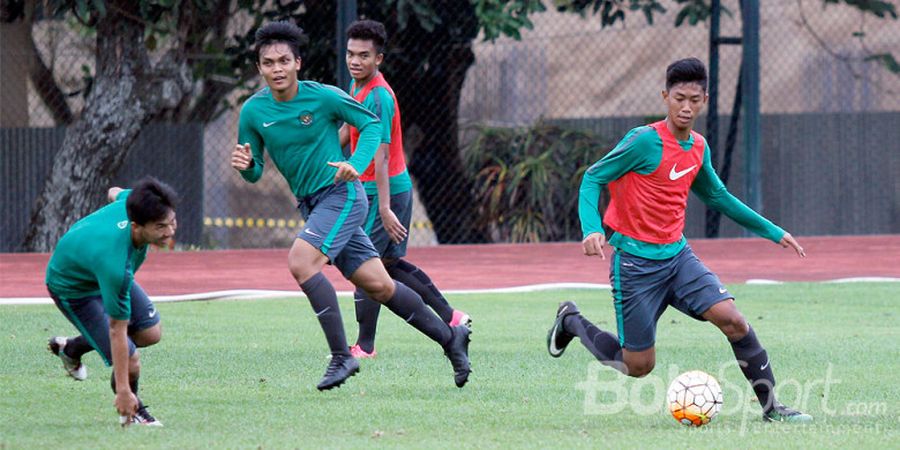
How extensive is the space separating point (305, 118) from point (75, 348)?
157cm

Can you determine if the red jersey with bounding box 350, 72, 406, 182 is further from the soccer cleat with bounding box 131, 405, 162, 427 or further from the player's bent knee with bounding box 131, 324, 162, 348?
the soccer cleat with bounding box 131, 405, 162, 427

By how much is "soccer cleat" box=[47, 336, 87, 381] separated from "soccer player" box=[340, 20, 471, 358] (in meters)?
1.72

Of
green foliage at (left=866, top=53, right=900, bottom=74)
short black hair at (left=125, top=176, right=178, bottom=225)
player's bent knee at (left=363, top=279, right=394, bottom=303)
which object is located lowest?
green foliage at (left=866, top=53, right=900, bottom=74)

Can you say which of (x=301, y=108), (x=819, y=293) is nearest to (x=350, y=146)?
(x=301, y=108)

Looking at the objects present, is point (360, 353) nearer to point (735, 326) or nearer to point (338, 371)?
point (338, 371)

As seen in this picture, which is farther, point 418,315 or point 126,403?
point 418,315

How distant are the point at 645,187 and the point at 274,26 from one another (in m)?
2.00

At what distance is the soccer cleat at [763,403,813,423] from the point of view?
624 centimetres

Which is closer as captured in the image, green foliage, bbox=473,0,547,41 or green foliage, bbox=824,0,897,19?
green foliage, bbox=473,0,547,41

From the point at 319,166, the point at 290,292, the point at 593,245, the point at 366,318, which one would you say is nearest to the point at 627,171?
the point at 593,245

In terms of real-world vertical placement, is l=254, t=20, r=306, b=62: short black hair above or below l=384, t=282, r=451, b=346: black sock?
above

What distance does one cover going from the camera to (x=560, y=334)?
7668 mm

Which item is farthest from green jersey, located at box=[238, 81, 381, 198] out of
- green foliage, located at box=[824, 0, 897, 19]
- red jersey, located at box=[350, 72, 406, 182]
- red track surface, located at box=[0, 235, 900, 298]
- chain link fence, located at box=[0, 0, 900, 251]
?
green foliage, located at box=[824, 0, 897, 19]

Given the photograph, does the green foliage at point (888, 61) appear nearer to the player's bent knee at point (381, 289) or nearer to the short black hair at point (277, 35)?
the player's bent knee at point (381, 289)
